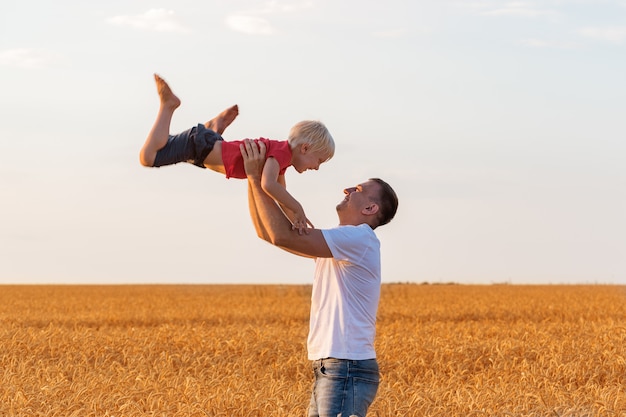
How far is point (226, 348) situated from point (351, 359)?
1039 centimetres

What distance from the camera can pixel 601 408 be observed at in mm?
8117

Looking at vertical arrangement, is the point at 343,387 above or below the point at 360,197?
below

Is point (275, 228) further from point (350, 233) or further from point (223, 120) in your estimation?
point (223, 120)

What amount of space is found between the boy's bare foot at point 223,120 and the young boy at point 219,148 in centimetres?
36

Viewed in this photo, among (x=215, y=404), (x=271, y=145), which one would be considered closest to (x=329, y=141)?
(x=271, y=145)

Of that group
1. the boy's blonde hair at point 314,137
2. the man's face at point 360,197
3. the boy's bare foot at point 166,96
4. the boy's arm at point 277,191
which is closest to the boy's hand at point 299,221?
the boy's arm at point 277,191

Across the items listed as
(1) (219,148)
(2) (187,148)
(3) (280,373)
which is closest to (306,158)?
(1) (219,148)

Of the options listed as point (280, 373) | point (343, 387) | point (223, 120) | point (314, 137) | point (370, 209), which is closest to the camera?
point (343, 387)

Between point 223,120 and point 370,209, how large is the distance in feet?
5.25

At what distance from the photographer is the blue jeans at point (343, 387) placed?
478cm

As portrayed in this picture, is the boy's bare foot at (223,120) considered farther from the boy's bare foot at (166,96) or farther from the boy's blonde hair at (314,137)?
the boy's blonde hair at (314,137)

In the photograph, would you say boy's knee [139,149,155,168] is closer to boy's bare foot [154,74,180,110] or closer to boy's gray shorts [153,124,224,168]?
boy's gray shorts [153,124,224,168]

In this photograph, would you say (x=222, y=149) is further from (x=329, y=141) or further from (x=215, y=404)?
(x=215, y=404)

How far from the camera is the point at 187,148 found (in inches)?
220
